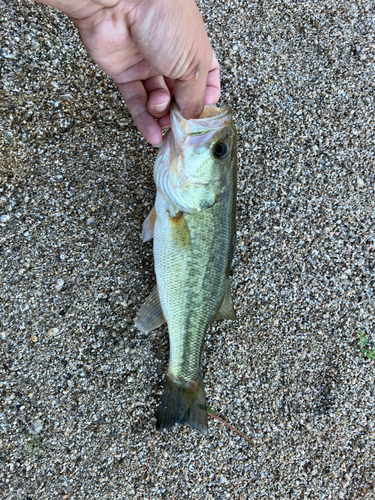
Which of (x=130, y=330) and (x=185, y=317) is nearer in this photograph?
(x=185, y=317)

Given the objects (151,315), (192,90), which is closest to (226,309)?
(151,315)

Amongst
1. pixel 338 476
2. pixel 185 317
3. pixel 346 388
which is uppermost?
pixel 185 317

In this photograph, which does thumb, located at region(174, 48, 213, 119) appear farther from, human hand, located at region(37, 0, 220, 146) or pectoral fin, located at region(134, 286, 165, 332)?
pectoral fin, located at region(134, 286, 165, 332)

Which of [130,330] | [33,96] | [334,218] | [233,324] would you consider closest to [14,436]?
[130,330]

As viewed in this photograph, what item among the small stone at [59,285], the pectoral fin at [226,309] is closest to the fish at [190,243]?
the pectoral fin at [226,309]

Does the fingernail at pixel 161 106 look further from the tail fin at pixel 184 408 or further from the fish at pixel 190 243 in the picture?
the tail fin at pixel 184 408

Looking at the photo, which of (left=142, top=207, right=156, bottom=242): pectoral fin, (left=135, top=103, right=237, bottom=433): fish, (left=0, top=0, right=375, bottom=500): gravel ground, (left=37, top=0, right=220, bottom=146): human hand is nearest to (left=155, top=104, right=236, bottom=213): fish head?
(left=135, top=103, right=237, bottom=433): fish

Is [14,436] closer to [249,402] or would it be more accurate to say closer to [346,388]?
[249,402]
